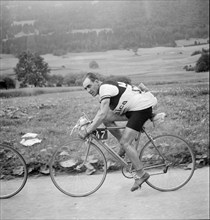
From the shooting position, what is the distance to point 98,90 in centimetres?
243

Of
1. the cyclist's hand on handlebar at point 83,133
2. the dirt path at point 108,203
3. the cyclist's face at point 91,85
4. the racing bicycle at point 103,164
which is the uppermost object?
the cyclist's face at point 91,85

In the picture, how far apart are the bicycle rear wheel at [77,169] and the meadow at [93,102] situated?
0.12 m

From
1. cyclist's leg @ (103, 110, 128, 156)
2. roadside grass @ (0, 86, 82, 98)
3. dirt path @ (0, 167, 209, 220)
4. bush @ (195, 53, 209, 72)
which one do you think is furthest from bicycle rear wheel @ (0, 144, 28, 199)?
bush @ (195, 53, 209, 72)

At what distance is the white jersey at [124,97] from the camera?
2.43 metres

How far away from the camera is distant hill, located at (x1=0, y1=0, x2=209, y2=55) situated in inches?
107

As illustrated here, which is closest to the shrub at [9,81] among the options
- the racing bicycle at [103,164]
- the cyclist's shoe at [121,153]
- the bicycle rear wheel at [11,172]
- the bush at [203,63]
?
the bicycle rear wheel at [11,172]

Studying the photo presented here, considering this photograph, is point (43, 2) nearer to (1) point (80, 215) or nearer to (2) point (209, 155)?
(1) point (80, 215)

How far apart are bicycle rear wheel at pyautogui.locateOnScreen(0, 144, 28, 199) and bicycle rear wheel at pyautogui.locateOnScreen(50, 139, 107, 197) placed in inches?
10.8

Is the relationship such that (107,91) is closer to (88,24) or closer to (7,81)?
(7,81)

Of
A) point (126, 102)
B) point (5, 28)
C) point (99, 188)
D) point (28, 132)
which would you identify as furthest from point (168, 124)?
point (5, 28)

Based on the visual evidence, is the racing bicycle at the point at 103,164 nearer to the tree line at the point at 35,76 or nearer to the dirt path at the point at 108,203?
the dirt path at the point at 108,203

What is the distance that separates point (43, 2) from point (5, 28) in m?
0.57

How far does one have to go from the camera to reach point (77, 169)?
314 cm

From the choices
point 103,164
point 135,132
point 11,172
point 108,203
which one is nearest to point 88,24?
point 135,132
